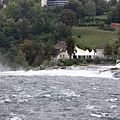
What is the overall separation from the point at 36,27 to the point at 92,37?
15976 millimetres

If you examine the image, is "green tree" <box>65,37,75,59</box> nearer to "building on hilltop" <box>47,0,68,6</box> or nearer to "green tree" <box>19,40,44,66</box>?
"green tree" <box>19,40,44,66</box>

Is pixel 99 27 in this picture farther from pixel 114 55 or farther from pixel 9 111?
pixel 9 111

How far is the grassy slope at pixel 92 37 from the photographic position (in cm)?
11361

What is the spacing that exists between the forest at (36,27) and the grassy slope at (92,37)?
4.46 m

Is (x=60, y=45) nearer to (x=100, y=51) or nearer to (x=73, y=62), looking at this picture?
(x=100, y=51)

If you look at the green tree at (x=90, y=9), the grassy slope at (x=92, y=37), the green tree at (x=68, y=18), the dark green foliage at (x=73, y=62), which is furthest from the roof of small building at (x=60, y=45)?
the green tree at (x=90, y=9)

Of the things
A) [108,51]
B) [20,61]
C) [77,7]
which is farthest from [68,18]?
[20,61]

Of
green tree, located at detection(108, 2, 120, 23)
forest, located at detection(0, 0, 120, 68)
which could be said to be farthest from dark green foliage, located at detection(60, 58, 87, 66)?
green tree, located at detection(108, 2, 120, 23)

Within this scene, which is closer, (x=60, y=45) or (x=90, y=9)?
(x=60, y=45)

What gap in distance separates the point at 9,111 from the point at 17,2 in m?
132

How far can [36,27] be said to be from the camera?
402 ft

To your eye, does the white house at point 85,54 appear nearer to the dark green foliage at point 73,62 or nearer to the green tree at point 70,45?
the green tree at point 70,45

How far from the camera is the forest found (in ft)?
306

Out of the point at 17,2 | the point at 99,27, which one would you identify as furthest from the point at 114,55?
the point at 17,2
